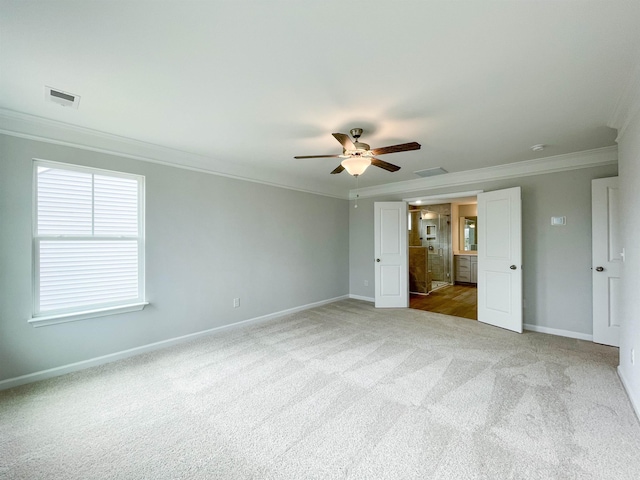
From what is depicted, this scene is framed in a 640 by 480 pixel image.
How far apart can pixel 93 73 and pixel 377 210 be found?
4.43 metres

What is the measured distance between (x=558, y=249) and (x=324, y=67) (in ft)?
13.0

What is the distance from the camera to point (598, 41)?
1580mm

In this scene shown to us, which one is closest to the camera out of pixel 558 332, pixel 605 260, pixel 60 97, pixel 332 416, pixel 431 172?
pixel 332 416

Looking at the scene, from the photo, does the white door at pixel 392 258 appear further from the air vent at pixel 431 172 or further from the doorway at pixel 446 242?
A: the doorway at pixel 446 242

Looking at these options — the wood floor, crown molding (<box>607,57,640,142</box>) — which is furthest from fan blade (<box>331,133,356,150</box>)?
the wood floor

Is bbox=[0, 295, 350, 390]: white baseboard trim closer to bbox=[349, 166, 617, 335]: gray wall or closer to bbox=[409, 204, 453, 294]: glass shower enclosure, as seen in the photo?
bbox=[349, 166, 617, 335]: gray wall

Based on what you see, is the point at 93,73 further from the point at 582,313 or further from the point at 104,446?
the point at 582,313

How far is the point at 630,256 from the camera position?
2.26m

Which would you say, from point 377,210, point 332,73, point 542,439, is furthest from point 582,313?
point 332,73

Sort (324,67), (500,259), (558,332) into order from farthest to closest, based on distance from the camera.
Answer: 1. (500,259)
2. (558,332)
3. (324,67)

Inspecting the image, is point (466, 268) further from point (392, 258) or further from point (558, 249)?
point (558, 249)

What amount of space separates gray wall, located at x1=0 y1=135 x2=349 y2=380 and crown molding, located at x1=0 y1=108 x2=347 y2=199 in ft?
0.24

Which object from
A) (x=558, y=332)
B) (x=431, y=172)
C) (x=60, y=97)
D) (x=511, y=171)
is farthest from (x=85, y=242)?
(x=558, y=332)

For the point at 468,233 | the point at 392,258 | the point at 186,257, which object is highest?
the point at 468,233
